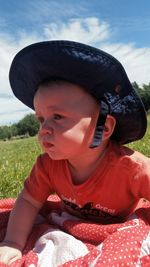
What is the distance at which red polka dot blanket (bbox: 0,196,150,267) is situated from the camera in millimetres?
2787

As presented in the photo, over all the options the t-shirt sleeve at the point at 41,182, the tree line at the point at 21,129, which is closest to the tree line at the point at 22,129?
the tree line at the point at 21,129

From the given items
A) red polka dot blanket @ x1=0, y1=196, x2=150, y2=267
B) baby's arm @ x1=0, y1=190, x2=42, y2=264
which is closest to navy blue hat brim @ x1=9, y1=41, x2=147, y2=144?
red polka dot blanket @ x1=0, y1=196, x2=150, y2=267

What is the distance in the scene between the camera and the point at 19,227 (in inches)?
138

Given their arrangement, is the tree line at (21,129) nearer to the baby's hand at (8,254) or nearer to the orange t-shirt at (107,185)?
the orange t-shirt at (107,185)

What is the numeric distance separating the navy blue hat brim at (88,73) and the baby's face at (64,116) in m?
0.08

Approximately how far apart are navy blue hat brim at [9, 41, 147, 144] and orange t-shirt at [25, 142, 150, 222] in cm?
28

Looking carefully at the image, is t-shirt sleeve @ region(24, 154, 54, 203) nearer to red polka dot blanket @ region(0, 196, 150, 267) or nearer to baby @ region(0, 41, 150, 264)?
baby @ region(0, 41, 150, 264)

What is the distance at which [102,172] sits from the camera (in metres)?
3.40

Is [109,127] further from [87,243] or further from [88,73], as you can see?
[87,243]

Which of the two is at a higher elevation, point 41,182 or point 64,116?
point 64,116

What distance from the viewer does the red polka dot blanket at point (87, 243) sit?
2787mm

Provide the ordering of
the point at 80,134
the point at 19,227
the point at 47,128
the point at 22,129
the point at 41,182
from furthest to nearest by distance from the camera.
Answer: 1. the point at 22,129
2. the point at 41,182
3. the point at 19,227
4. the point at 80,134
5. the point at 47,128

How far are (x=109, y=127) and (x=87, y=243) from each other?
2.68 ft

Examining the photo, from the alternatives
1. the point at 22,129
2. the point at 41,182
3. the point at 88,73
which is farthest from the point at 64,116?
the point at 22,129
